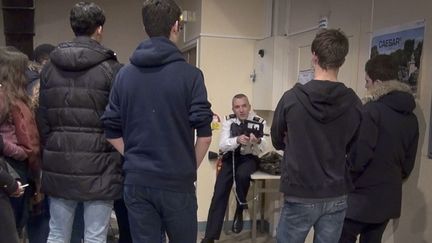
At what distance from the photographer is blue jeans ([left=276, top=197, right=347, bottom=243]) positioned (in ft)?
5.94

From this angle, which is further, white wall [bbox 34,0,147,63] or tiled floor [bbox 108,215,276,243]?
white wall [bbox 34,0,147,63]

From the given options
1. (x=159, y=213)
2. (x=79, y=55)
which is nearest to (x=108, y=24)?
(x=79, y=55)

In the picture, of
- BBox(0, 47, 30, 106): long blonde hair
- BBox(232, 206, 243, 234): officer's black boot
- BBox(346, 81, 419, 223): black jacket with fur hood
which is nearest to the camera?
BBox(0, 47, 30, 106): long blonde hair

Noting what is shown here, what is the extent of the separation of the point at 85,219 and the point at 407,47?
1.95 meters

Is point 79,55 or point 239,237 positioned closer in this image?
point 79,55

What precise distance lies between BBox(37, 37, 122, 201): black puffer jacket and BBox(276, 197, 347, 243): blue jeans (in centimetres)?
73

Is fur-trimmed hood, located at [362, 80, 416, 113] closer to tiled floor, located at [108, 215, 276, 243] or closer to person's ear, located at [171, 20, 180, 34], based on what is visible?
person's ear, located at [171, 20, 180, 34]

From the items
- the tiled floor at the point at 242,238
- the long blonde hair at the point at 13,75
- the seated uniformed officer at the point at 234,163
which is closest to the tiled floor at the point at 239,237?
the tiled floor at the point at 242,238

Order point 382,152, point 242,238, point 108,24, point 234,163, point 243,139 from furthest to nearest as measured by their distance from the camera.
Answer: point 108,24, point 242,238, point 234,163, point 243,139, point 382,152

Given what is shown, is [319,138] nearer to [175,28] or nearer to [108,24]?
[175,28]

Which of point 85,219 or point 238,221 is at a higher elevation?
point 85,219

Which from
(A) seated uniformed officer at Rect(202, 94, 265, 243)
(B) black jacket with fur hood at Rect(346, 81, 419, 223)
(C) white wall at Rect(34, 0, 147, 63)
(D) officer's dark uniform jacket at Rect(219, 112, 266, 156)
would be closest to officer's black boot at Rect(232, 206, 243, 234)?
(A) seated uniformed officer at Rect(202, 94, 265, 243)

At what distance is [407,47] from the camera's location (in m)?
2.50

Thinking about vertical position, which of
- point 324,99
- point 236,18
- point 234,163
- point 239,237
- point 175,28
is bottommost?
point 239,237
